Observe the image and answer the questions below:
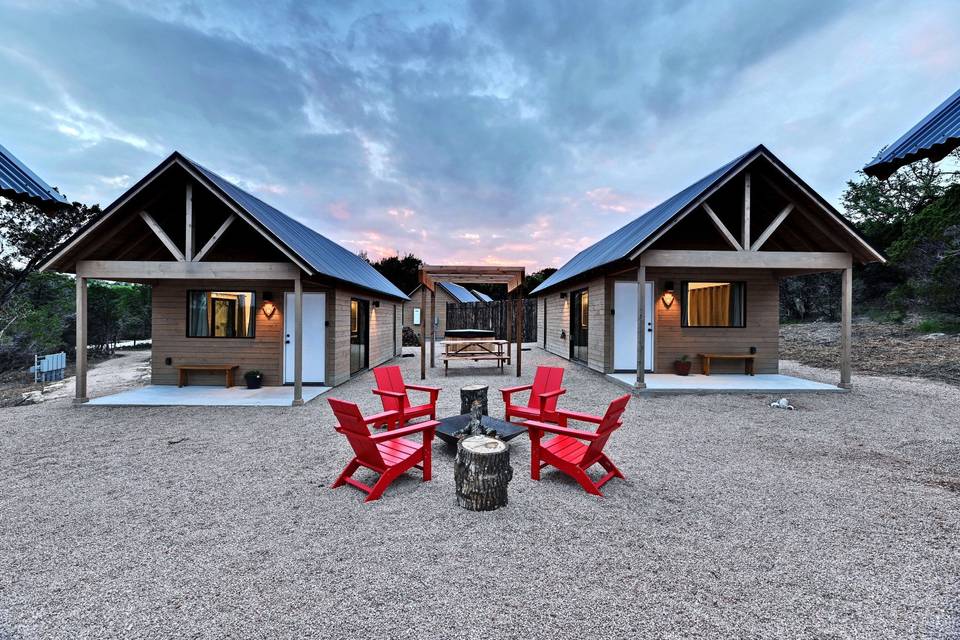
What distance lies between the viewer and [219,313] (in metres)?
8.84

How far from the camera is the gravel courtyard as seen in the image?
2074mm

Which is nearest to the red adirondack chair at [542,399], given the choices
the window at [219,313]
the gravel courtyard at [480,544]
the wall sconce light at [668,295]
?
the gravel courtyard at [480,544]

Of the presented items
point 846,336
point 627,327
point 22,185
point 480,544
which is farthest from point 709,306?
point 22,185

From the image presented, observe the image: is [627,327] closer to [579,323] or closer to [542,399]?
[579,323]

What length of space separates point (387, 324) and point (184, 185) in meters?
7.72

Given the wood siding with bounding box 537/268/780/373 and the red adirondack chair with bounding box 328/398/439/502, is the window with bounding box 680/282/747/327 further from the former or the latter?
the red adirondack chair with bounding box 328/398/439/502

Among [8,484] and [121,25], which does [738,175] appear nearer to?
[8,484]

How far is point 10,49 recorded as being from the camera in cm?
1179

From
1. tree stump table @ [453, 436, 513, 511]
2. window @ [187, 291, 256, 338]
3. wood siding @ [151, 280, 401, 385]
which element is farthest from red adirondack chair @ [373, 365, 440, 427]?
window @ [187, 291, 256, 338]

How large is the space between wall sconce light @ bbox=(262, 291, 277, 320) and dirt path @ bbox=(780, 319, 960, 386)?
15666 millimetres

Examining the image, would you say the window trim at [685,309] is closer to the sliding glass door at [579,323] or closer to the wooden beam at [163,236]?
the sliding glass door at [579,323]

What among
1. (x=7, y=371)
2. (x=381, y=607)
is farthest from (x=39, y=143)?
(x=381, y=607)

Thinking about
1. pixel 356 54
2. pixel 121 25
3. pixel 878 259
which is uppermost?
pixel 356 54

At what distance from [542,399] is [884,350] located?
16.4 m
